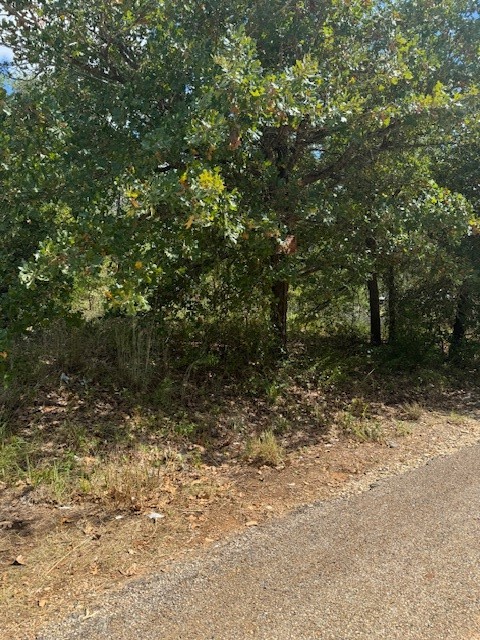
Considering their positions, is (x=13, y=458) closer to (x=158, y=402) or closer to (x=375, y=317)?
(x=158, y=402)

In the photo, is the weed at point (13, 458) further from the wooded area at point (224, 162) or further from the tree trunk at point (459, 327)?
→ the tree trunk at point (459, 327)

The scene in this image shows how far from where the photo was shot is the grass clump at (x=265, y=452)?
4.71m

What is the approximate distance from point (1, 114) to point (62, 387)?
2.87 meters

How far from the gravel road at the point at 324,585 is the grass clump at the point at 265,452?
39.2 inches

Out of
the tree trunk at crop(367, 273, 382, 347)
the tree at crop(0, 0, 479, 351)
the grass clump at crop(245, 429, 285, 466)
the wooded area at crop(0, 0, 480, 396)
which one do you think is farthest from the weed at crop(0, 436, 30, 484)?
the tree trunk at crop(367, 273, 382, 347)

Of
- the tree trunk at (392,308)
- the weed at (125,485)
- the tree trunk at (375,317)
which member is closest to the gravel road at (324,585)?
the weed at (125,485)

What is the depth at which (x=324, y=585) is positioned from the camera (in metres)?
2.76

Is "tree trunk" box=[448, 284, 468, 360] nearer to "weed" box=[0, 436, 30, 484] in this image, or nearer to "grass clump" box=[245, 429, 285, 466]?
"grass clump" box=[245, 429, 285, 466]

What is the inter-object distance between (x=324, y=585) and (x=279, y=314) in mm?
4858

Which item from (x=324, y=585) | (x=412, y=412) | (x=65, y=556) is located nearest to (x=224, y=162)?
(x=412, y=412)

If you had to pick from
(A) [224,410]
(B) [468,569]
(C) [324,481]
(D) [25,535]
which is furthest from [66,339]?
(B) [468,569]

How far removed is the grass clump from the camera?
185 inches

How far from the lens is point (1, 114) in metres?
4.54

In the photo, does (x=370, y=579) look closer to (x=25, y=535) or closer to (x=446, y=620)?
(x=446, y=620)
